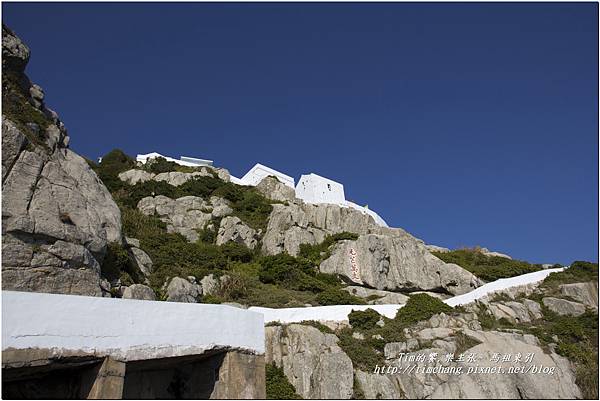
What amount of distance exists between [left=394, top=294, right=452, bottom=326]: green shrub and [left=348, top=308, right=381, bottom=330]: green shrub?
1.13 m

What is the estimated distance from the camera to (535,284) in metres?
22.8

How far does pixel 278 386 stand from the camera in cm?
1383

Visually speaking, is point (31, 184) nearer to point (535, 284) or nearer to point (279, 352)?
point (279, 352)

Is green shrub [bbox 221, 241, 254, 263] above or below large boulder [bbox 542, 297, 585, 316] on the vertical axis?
above

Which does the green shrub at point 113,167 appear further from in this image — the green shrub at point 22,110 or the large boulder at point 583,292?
the large boulder at point 583,292

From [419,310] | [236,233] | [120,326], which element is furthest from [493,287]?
[120,326]

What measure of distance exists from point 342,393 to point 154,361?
26.5ft

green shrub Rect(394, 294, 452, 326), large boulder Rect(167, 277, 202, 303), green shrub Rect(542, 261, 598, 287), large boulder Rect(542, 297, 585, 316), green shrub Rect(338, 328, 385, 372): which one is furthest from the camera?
green shrub Rect(542, 261, 598, 287)

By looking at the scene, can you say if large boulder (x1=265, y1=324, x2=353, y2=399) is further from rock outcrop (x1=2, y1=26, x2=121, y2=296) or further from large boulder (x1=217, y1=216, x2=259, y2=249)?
large boulder (x1=217, y1=216, x2=259, y2=249)

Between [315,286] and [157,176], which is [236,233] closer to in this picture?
[315,286]

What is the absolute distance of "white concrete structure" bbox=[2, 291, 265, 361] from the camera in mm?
5605

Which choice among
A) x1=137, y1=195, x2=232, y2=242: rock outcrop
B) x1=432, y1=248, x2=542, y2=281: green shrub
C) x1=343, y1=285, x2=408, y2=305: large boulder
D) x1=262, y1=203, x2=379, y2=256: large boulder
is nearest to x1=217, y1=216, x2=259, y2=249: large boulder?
x1=262, y1=203, x2=379, y2=256: large boulder

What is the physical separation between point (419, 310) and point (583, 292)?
990cm

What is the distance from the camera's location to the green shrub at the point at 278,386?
534 inches
